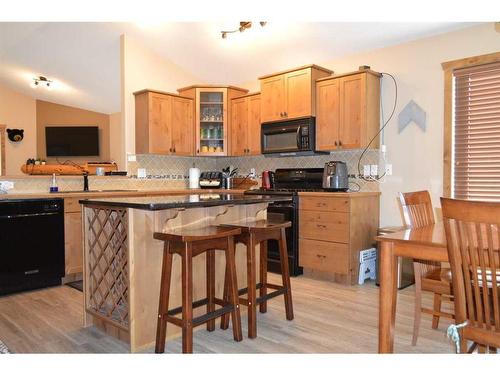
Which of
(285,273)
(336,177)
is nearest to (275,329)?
(285,273)

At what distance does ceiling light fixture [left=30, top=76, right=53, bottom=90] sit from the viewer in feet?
24.1

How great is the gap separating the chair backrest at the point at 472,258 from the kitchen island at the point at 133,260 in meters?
1.42

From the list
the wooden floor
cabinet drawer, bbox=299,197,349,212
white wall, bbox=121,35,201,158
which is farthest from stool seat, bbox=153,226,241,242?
white wall, bbox=121,35,201,158

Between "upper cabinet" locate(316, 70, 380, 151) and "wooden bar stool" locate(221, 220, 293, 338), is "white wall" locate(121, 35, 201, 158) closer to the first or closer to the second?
"upper cabinet" locate(316, 70, 380, 151)

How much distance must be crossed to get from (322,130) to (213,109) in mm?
1726

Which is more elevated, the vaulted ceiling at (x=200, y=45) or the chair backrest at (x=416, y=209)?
the vaulted ceiling at (x=200, y=45)

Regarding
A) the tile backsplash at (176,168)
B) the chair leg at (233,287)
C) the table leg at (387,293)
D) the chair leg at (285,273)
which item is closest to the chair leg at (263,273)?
the chair leg at (285,273)

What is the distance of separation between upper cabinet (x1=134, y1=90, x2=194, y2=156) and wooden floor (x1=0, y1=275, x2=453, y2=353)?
212cm

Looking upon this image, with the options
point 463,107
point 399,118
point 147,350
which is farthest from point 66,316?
point 463,107

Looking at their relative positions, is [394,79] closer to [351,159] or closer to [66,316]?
[351,159]

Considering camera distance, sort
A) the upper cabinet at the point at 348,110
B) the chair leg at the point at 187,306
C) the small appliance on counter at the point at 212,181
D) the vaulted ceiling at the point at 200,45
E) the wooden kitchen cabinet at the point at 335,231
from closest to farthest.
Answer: the chair leg at the point at 187,306 < the wooden kitchen cabinet at the point at 335,231 < the upper cabinet at the point at 348,110 < the vaulted ceiling at the point at 200,45 < the small appliance on counter at the point at 212,181

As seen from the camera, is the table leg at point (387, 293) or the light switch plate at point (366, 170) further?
the light switch plate at point (366, 170)

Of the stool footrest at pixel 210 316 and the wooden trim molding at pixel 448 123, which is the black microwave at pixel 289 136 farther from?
the stool footrest at pixel 210 316

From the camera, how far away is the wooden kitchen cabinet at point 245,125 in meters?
5.20
